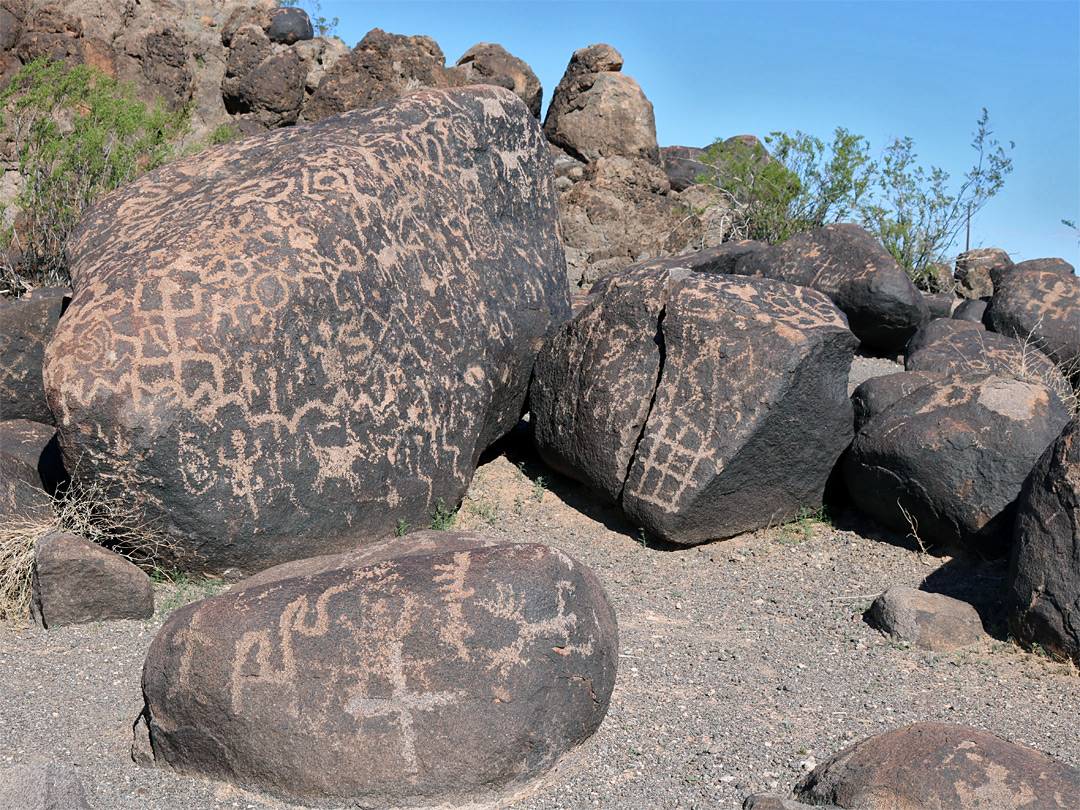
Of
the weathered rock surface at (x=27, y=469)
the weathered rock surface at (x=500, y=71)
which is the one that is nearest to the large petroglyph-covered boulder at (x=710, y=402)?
the weathered rock surface at (x=27, y=469)

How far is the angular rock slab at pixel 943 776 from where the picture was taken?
248cm

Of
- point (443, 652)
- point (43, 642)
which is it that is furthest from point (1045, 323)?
point (43, 642)

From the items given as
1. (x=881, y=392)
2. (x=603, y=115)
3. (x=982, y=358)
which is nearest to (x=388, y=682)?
(x=881, y=392)

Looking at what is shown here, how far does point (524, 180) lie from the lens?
6129 mm

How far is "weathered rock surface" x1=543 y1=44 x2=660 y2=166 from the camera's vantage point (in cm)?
1470

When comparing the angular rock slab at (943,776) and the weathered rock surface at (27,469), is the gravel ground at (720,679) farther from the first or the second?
the weathered rock surface at (27,469)

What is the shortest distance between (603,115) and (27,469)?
457 inches

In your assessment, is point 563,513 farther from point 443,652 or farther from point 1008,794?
point 1008,794

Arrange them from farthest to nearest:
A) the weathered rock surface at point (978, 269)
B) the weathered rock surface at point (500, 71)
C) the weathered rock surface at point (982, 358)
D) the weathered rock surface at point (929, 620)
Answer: the weathered rock surface at point (500, 71) → the weathered rock surface at point (978, 269) → the weathered rock surface at point (982, 358) → the weathered rock surface at point (929, 620)

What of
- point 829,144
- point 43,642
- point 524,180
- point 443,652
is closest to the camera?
point 443,652

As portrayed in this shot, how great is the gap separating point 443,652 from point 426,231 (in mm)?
2936

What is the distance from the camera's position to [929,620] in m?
4.09

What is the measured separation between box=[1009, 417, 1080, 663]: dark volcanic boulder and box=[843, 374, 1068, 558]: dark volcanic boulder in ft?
1.98

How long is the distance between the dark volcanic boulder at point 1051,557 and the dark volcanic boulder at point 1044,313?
368 cm
